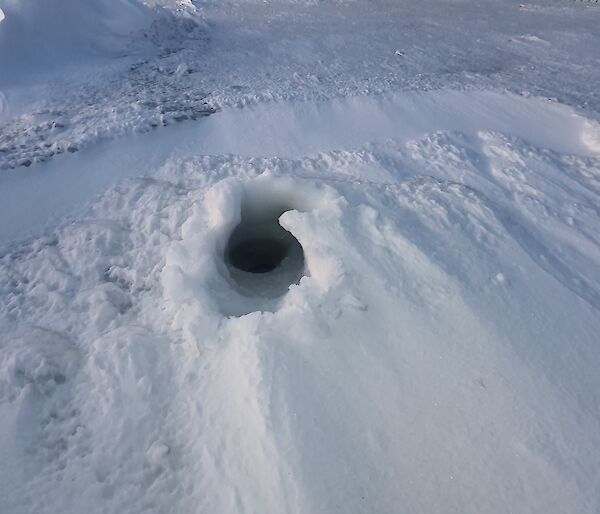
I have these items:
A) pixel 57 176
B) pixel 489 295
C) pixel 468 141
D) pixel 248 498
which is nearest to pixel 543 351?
pixel 489 295

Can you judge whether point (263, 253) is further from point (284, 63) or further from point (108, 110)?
point (284, 63)

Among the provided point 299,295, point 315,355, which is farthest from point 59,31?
point 315,355

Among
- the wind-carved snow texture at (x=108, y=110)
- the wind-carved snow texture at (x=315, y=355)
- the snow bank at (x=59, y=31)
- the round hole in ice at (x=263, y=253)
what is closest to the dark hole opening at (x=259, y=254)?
the round hole in ice at (x=263, y=253)

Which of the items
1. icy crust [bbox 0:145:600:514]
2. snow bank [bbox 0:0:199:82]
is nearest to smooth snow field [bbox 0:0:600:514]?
icy crust [bbox 0:145:600:514]

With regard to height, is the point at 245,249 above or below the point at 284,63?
below

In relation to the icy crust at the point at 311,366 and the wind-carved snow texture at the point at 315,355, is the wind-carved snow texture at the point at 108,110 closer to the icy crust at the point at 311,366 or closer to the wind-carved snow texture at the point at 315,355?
the wind-carved snow texture at the point at 315,355

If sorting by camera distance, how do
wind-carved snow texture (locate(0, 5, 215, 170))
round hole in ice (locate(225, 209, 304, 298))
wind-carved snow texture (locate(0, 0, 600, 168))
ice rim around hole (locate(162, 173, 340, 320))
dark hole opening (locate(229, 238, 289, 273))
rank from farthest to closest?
wind-carved snow texture (locate(0, 0, 600, 168))
wind-carved snow texture (locate(0, 5, 215, 170))
dark hole opening (locate(229, 238, 289, 273))
round hole in ice (locate(225, 209, 304, 298))
ice rim around hole (locate(162, 173, 340, 320))

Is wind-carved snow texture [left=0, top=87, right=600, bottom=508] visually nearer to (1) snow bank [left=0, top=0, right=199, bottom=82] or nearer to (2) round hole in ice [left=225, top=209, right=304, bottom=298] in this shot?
(2) round hole in ice [left=225, top=209, right=304, bottom=298]
